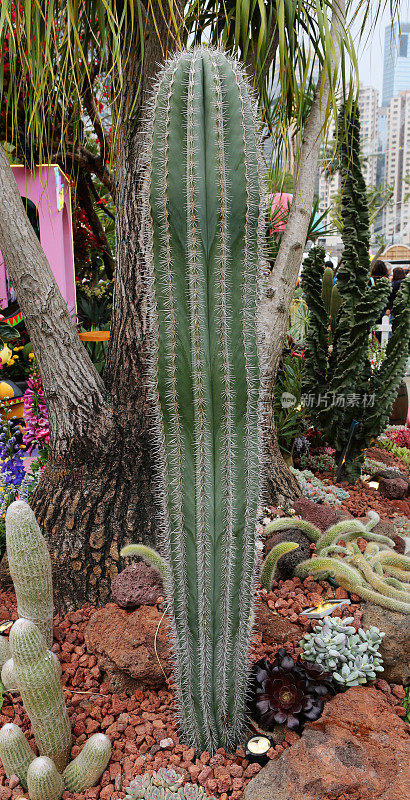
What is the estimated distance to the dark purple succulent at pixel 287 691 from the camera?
1.53 m

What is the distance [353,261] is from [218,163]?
245cm

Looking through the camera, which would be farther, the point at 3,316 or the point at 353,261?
the point at 3,316

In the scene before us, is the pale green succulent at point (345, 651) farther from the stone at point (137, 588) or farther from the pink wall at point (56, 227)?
the pink wall at point (56, 227)

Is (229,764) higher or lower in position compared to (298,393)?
lower

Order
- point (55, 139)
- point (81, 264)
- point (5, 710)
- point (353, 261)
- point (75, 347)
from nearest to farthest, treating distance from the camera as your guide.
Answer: point (5, 710) → point (75, 347) → point (353, 261) → point (55, 139) → point (81, 264)

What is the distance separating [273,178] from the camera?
2.76 m

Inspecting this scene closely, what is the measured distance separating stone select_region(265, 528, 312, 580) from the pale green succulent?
1.35 ft

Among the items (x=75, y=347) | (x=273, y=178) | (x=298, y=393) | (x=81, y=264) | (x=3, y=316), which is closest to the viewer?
(x=75, y=347)

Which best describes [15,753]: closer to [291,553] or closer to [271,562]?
[271,562]

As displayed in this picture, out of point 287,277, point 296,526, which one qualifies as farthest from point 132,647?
point 287,277

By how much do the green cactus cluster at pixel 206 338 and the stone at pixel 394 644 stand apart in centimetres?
58

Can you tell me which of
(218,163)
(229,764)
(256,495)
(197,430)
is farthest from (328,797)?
(218,163)

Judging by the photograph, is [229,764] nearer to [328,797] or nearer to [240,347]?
[328,797]

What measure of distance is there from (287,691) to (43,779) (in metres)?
0.66
